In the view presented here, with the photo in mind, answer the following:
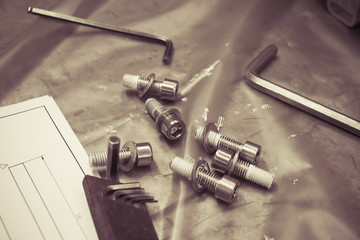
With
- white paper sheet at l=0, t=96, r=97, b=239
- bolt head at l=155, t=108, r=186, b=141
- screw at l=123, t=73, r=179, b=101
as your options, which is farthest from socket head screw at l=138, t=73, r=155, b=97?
white paper sheet at l=0, t=96, r=97, b=239

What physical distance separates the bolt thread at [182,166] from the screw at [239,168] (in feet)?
0.21

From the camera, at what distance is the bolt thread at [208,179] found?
810 mm

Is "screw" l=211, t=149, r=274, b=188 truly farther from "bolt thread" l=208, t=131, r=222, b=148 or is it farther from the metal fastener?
the metal fastener

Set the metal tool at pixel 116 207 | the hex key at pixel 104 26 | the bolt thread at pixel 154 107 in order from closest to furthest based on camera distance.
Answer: the metal tool at pixel 116 207, the bolt thread at pixel 154 107, the hex key at pixel 104 26

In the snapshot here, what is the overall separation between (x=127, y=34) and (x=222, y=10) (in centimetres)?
37

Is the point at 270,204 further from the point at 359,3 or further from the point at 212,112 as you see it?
the point at 359,3

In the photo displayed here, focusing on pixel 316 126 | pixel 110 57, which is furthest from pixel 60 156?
pixel 316 126

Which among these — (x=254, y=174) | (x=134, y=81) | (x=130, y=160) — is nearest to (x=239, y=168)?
(x=254, y=174)

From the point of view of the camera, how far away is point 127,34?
1.16m

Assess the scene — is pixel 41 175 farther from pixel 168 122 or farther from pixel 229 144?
pixel 229 144

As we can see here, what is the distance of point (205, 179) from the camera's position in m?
0.82

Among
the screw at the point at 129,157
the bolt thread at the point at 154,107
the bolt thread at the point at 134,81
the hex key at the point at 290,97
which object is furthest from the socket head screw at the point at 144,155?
the hex key at the point at 290,97

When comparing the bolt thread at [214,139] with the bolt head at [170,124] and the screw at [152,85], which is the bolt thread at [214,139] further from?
the screw at [152,85]

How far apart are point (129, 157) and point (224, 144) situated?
9.7 inches
